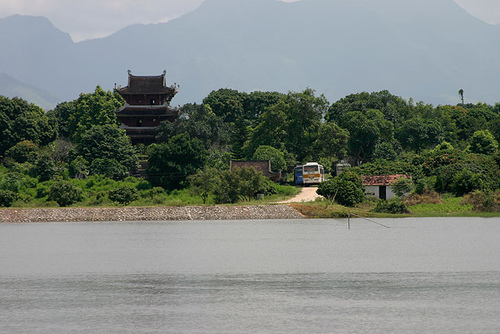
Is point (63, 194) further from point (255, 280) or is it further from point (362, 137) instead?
point (362, 137)

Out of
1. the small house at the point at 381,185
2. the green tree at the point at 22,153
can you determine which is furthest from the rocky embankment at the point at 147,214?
the green tree at the point at 22,153

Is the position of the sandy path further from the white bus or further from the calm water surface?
the calm water surface

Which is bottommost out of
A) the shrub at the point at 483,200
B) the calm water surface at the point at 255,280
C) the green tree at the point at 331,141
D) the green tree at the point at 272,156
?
the calm water surface at the point at 255,280

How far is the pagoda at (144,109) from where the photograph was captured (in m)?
104

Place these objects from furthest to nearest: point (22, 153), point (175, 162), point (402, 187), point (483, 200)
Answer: point (22, 153) < point (175, 162) < point (402, 187) < point (483, 200)

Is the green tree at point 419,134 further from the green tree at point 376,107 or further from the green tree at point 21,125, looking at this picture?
the green tree at point 21,125

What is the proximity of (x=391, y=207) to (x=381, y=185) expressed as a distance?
13.0m

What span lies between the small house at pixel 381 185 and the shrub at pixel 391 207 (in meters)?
11.5

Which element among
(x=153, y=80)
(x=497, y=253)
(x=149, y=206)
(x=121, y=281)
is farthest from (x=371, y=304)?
(x=153, y=80)

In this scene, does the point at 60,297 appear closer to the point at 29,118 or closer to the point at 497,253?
the point at 497,253

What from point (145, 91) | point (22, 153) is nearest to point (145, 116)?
point (145, 91)

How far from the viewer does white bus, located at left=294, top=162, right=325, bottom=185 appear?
80875mm

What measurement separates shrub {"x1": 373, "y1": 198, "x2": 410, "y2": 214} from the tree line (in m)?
7.37

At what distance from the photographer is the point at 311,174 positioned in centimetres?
8106
